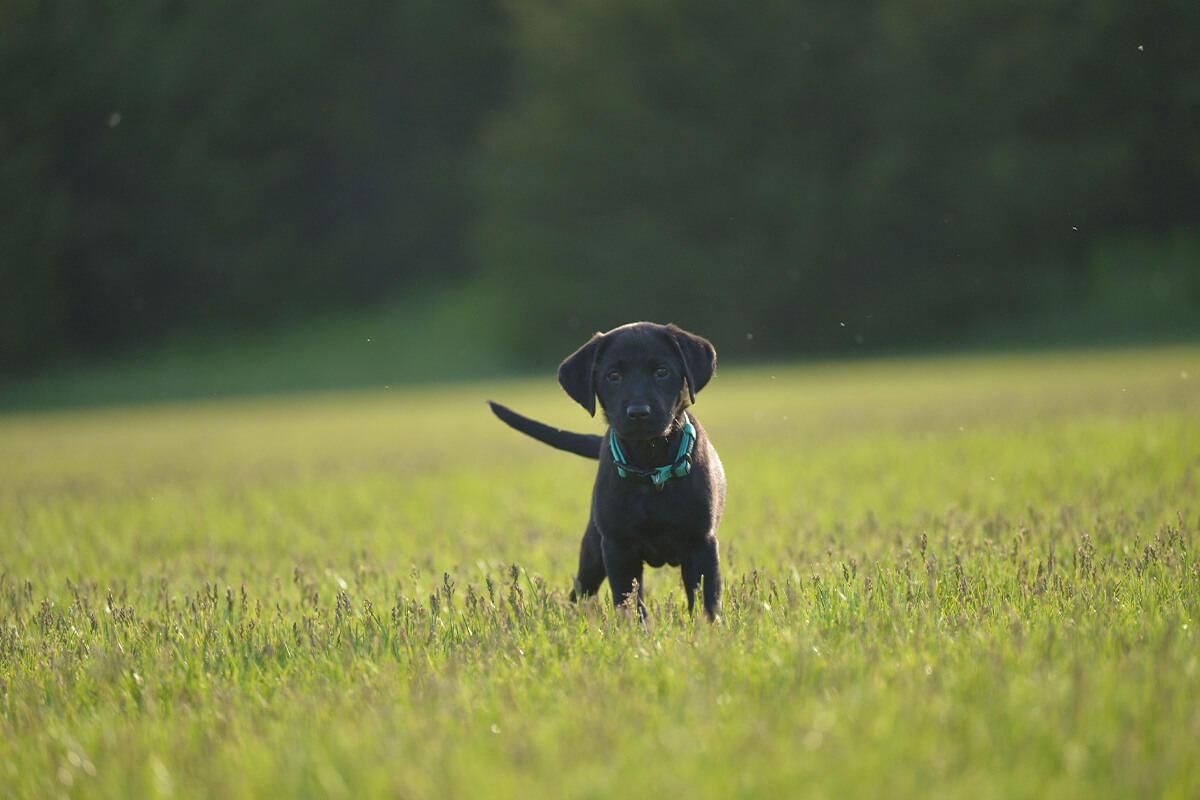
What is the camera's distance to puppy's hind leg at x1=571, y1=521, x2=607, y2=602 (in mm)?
4984

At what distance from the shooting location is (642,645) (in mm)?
3424

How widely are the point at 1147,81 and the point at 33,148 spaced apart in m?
34.9

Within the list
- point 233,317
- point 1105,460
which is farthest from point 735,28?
point 1105,460

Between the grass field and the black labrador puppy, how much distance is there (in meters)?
0.27

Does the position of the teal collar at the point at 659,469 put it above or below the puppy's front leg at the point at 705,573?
above

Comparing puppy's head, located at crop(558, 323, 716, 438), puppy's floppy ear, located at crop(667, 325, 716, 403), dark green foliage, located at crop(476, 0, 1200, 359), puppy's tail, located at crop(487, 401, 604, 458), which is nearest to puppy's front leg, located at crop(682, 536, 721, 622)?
puppy's head, located at crop(558, 323, 716, 438)

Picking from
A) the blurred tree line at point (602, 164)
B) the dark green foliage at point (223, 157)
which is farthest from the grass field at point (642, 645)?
the dark green foliage at point (223, 157)

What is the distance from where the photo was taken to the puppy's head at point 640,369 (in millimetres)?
4697

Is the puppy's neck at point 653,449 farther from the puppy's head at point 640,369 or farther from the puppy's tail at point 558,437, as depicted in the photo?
the puppy's tail at point 558,437

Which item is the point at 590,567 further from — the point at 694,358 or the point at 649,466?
the point at 694,358

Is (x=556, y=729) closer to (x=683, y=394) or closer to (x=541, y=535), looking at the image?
(x=683, y=394)

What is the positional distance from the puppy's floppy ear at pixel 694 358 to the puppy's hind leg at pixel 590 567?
81 cm

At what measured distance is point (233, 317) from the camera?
39.8 m

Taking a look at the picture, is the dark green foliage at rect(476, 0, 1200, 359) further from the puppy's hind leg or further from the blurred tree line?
the puppy's hind leg
